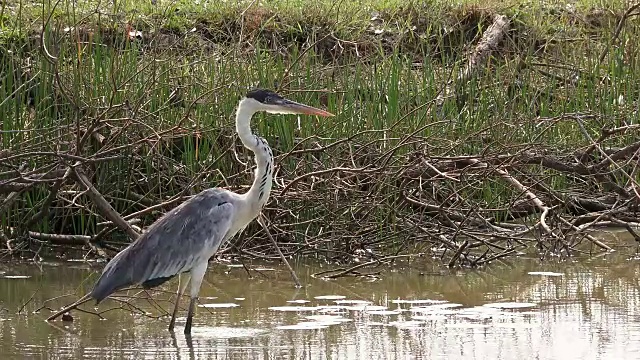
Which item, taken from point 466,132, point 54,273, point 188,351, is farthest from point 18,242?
point 466,132

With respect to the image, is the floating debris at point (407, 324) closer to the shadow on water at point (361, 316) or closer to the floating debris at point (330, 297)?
the shadow on water at point (361, 316)

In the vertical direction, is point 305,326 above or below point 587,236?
below

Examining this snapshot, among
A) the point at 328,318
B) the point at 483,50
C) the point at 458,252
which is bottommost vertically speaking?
the point at 328,318

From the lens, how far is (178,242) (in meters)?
6.88

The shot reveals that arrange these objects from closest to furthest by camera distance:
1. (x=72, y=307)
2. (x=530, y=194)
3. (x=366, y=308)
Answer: (x=72, y=307) → (x=366, y=308) → (x=530, y=194)

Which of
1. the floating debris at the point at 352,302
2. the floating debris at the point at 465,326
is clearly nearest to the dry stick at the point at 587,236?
the floating debris at the point at 352,302

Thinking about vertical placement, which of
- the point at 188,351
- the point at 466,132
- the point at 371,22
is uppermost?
the point at 371,22

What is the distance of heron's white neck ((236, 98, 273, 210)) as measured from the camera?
23.4 feet

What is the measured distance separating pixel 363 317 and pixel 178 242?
3.79 ft

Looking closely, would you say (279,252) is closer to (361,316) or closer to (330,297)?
(330,297)

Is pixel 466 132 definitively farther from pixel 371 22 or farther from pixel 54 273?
pixel 371 22

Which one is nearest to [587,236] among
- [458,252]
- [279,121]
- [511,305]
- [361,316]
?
[458,252]

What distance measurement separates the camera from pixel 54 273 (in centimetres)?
825

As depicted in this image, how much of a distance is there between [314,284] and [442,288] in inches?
33.2
